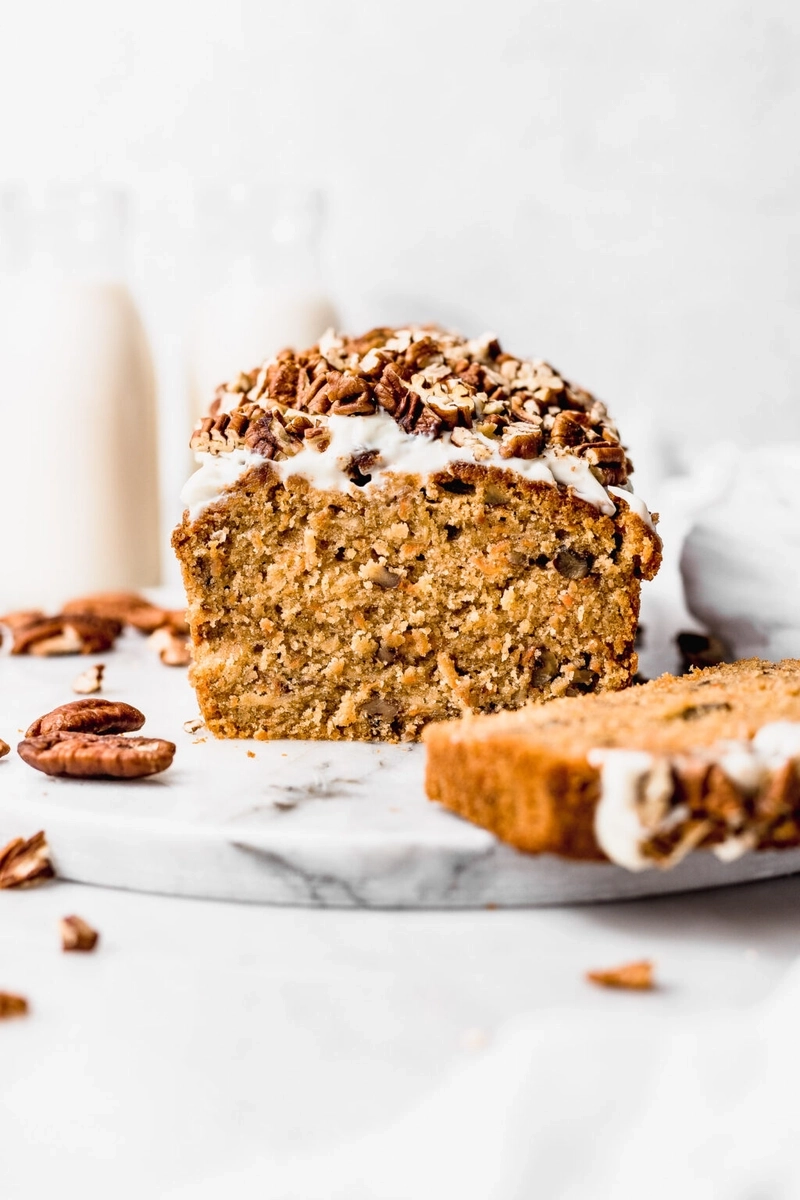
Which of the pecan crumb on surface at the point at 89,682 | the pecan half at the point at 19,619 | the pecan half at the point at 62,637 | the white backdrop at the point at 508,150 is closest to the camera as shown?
the pecan crumb on surface at the point at 89,682

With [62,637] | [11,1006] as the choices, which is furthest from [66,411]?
[11,1006]

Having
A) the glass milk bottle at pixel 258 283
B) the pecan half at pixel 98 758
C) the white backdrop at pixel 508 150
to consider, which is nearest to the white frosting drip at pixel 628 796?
the pecan half at pixel 98 758

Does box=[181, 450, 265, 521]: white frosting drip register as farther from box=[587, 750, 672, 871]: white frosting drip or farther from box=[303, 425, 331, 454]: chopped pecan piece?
box=[587, 750, 672, 871]: white frosting drip

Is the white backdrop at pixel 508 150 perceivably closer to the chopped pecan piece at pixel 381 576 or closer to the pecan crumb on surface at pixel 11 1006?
the chopped pecan piece at pixel 381 576

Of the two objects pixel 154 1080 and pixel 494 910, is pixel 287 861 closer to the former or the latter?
pixel 494 910

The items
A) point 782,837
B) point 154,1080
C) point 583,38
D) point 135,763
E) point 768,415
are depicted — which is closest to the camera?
point 154,1080

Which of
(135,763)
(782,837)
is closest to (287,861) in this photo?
(135,763)
